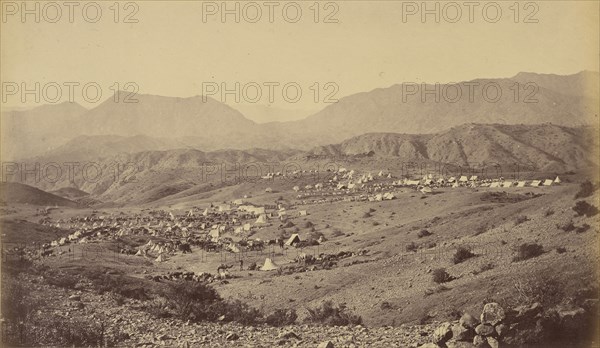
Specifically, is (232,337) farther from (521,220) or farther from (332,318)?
(521,220)

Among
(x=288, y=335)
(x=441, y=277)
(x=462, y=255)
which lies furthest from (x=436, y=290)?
(x=288, y=335)

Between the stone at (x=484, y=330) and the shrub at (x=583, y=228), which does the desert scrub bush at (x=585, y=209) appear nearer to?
the shrub at (x=583, y=228)

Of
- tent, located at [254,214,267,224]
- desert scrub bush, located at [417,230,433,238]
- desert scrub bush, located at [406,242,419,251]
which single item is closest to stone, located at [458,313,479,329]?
desert scrub bush, located at [406,242,419,251]

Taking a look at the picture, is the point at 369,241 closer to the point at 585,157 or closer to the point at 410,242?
the point at 410,242

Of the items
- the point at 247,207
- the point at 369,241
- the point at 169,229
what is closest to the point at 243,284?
the point at 369,241

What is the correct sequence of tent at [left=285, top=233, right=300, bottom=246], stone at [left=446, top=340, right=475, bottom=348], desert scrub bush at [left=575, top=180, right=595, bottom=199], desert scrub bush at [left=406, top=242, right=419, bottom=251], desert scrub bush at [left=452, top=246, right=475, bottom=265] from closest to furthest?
stone at [left=446, top=340, right=475, bottom=348]
desert scrub bush at [left=452, top=246, right=475, bottom=265]
desert scrub bush at [left=575, top=180, right=595, bottom=199]
desert scrub bush at [left=406, top=242, right=419, bottom=251]
tent at [left=285, top=233, right=300, bottom=246]

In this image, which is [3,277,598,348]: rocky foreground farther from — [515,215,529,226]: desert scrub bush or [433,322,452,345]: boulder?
[515,215,529,226]: desert scrub bush
